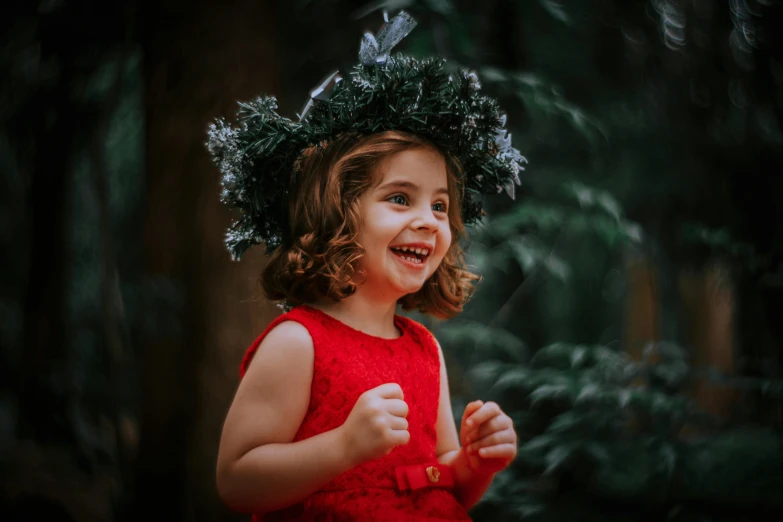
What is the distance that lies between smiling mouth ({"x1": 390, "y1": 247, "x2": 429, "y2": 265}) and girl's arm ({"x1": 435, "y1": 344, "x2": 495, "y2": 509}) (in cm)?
28

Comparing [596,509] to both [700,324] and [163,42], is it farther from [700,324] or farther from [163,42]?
[163,42]

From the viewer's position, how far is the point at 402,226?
1.30 meters

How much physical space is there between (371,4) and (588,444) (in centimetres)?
187

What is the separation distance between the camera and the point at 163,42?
2078mm

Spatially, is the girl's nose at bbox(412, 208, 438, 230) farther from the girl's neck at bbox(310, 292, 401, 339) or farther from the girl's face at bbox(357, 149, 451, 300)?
the girl's neck at bbox(310, 292, 401, 339)

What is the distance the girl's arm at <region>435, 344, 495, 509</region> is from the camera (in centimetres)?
138

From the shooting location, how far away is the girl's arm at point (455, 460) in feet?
4.51

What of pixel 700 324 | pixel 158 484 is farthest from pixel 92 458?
pixel 700 324

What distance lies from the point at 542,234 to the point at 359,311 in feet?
4.87

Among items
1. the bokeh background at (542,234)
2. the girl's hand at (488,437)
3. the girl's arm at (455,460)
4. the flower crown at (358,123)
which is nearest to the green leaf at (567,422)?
the bokeh background at (542,234)

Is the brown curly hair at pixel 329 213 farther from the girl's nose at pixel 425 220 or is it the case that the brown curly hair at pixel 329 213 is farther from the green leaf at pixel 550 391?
the green leaf at pixel 550 391

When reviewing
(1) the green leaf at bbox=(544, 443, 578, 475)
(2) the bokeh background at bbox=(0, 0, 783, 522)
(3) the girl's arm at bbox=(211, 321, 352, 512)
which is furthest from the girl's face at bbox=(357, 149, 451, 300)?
(1) the green leaf at bbox=(544, 443, 578, 475)

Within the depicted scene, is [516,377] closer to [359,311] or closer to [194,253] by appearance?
[359,311]

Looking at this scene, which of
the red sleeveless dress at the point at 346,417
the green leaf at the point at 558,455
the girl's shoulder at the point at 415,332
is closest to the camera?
the red sleeveless dress at the point at 346,417
